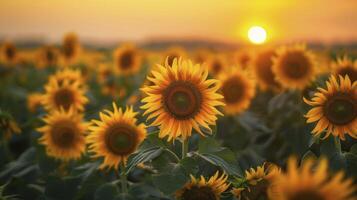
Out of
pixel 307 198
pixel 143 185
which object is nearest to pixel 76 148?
pixel 143 185

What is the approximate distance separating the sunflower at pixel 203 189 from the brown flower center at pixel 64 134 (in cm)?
193

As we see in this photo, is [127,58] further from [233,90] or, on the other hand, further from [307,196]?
[307,196]

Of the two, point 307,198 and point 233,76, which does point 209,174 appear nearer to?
point 307,198

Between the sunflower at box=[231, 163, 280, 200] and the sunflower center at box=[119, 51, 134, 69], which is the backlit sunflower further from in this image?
the sunflower at box=[231, 163, 280, 200]

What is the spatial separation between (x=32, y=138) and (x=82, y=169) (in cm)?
124

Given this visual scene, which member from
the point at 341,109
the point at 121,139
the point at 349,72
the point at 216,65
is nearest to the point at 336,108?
the point at 341,109

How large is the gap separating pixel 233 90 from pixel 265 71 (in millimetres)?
927

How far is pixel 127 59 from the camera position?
9.76m

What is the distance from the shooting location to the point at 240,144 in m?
6.06

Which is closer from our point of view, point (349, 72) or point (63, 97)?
point (349, 72)

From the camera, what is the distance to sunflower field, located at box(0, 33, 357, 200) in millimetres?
3674

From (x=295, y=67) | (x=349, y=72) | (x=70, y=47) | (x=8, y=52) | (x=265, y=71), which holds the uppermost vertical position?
(x=349, y=72)

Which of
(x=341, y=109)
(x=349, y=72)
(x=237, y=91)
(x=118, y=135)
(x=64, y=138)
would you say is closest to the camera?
(x=341, y=109)

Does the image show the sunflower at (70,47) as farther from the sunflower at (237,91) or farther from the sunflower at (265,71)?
the sunflower at (237,91)
